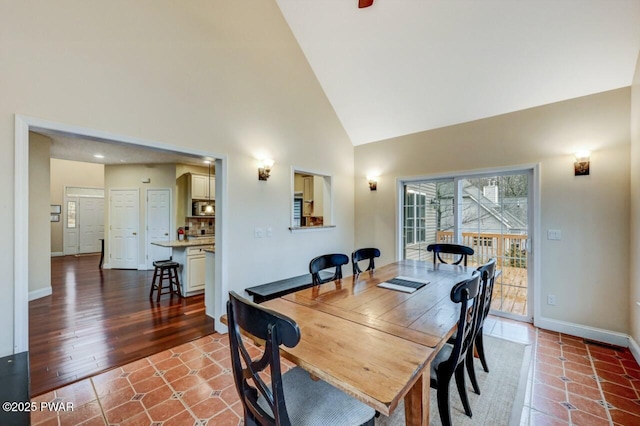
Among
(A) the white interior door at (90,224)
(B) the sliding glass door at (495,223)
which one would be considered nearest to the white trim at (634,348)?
(B) the sliding glass door at (495,223)

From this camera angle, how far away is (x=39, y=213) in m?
4.55

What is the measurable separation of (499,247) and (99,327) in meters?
5.23

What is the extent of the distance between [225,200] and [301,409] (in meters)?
2.45

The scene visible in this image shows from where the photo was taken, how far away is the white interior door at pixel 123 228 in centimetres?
676

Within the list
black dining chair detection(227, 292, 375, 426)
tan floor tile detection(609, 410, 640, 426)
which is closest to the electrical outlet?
tan floor tile detection(609, 410, 640, 426)

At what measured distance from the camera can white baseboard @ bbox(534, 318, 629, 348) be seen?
2848mm

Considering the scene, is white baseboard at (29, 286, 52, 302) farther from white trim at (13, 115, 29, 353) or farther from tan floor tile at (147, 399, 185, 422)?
tan floor tile at (147, 399, 185, 422)

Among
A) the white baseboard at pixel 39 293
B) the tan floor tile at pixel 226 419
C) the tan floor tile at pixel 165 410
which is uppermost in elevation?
the white baseboard at pixel 39 293

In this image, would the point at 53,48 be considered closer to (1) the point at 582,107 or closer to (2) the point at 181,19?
(2) the point at 181,19

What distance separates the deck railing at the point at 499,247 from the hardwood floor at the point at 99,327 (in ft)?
12.3

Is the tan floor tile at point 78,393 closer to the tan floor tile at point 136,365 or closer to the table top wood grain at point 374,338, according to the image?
the tan floor tile at point 136,365

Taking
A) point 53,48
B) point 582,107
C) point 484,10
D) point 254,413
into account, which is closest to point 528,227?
point 582,107

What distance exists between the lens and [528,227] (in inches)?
134

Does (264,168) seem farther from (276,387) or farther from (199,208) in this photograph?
(199,208)
